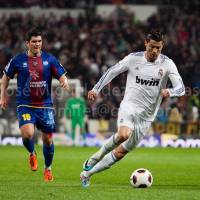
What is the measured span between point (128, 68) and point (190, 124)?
550 inches

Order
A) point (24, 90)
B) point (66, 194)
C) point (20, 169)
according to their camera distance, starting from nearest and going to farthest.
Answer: point (66, 194) < point (24, 90) < point (20, 169)

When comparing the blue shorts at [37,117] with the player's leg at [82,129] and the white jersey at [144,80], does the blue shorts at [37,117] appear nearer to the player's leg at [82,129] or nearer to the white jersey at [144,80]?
the white jersey at [144,80]

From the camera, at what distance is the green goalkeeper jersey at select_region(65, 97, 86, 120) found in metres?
24.4

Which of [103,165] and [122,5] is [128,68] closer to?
[103,165]

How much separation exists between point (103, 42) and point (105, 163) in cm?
1814

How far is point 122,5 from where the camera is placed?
1238 inches

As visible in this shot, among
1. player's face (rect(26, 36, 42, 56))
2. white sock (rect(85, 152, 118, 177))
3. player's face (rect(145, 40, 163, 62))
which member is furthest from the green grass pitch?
player's face (rect(26, 36, 42, 56))

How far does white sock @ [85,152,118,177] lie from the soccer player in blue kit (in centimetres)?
142

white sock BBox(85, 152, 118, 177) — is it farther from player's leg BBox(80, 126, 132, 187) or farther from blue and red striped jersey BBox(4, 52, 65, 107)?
blue and red striped jersey BBox(4, 52, 65, 107)

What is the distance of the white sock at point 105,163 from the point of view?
11031mm

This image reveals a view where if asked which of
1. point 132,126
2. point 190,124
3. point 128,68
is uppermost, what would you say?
point 128,68

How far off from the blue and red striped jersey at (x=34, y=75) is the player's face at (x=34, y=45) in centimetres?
9

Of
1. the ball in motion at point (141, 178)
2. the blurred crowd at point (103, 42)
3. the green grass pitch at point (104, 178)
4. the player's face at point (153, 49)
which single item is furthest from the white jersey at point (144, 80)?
the blurred crowd at point (103, 42)

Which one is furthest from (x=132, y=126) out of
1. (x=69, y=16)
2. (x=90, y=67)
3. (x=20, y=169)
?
(x=69, y=16)
